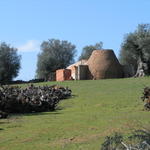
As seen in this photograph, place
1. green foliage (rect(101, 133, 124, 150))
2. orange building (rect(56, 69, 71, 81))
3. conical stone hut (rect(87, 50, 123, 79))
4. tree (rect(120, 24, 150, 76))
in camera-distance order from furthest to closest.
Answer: orange building (rect(56, 69, 71, 81)) < conical stone hut (rect(87, 50, 123, 79)) < tree (rect(120, 24, 150, 76)) < green foliage (rect(101, 133, 124, 150))

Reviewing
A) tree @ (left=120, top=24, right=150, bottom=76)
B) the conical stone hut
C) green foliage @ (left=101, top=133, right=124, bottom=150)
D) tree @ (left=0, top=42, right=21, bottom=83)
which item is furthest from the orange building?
green foliage @ (left=101, top=133, right=124, bottom=150)

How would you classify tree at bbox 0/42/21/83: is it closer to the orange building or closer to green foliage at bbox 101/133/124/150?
the orange building

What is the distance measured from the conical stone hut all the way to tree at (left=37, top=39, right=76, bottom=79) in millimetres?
24932

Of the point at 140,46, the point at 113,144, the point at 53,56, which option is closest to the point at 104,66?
the point at 140,46

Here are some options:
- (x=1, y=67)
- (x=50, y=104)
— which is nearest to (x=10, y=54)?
(x=1, y=67)

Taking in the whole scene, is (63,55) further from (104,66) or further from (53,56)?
(104,66)

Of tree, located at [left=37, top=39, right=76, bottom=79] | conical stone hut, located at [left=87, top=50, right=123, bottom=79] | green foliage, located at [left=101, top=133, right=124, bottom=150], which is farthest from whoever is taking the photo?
tree, located at [left=37, top=39, right=76, bottom=79]

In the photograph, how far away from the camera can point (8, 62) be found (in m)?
85.4

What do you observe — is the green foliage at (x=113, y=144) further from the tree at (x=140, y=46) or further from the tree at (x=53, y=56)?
the tree at (x=53, y=56)

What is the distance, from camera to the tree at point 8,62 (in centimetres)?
8294

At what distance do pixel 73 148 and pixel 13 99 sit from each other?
11544 mm

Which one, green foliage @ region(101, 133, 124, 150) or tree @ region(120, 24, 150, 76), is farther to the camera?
tree @ region(120, 24, 150, 76)

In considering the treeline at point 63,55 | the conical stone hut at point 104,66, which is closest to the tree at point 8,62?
the treeline at point 63,55

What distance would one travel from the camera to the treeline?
6088cm
